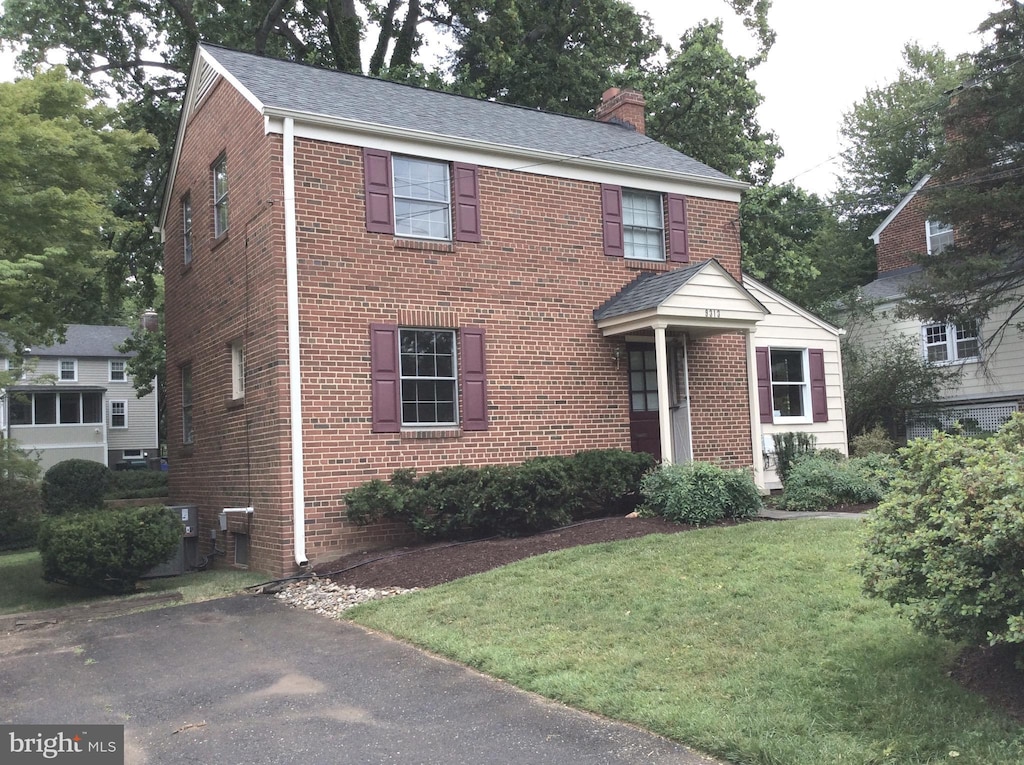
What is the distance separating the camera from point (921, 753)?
3893 millimetres

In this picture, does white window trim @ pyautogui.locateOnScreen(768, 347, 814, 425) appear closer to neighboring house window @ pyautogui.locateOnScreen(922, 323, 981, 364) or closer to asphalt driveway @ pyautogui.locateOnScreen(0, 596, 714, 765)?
neighboring house window @ pyautogui.locateOnScreen(922, 323, 981, 364)

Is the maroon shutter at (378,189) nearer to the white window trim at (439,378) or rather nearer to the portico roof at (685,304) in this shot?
the white window trim at (439,378)

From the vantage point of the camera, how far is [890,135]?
33.2 metres

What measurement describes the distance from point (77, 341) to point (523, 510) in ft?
115

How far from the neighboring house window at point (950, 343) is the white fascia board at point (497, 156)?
9.97 metres

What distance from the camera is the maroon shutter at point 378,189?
11273 mm

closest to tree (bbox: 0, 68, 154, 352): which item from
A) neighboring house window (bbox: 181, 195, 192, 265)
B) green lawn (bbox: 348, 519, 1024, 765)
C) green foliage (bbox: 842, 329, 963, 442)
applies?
neighboring house window (bbox: 181, 195, 192, 265)

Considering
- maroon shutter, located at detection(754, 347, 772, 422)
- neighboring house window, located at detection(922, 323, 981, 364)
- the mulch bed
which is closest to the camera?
the mulch bed

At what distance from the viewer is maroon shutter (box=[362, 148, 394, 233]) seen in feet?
37.0

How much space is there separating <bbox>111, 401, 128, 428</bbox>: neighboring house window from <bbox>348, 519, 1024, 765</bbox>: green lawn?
3577cm

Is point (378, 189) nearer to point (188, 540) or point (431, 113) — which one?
point (431, 113)

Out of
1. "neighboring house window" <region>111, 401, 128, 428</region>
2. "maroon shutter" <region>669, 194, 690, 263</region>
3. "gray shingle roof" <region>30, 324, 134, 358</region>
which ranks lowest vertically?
"neighboring house window" <region>111, 401, 128, 428</region>

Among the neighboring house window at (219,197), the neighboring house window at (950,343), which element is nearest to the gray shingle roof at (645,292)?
the neighboring house window at (219,197)

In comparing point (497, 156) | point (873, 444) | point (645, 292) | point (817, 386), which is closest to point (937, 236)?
point (873, 444)
